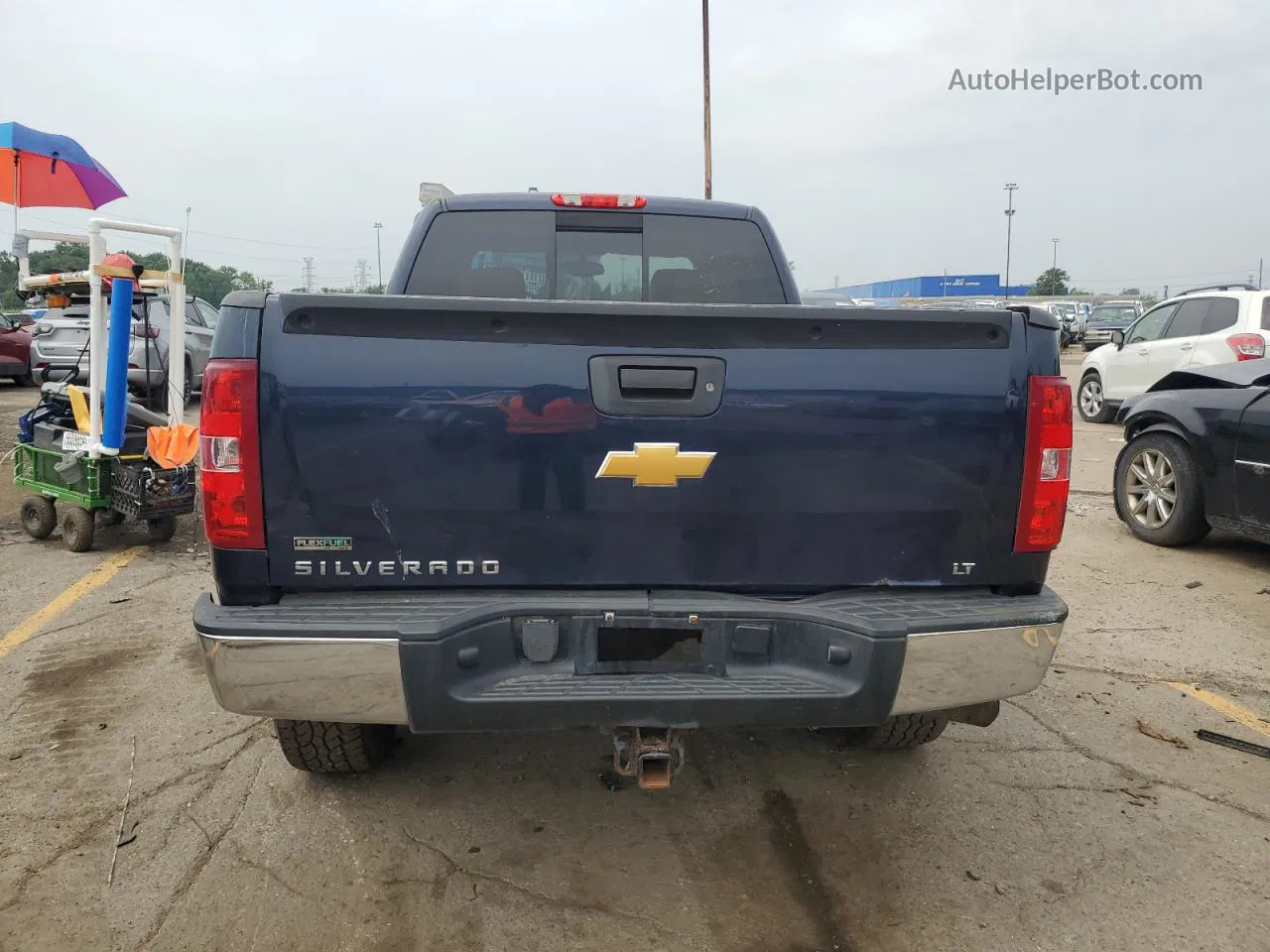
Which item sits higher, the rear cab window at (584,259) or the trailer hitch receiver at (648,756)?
the rear cab window at (584,259)

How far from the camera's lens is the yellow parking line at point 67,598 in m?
4.49

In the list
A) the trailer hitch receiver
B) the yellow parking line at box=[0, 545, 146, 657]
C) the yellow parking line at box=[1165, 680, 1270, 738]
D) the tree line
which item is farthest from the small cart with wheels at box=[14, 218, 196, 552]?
the tree line

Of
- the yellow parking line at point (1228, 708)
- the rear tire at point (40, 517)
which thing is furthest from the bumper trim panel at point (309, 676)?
the rear tire at point (40, 517)

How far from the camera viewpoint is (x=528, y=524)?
7.57 feet

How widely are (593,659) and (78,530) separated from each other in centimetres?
516

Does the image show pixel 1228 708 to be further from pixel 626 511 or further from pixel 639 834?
pixel 626 511

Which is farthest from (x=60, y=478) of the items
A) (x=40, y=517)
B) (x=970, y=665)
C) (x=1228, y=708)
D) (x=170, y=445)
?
(x=1228, y=708)

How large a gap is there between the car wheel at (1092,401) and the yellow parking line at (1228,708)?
32.4 feet

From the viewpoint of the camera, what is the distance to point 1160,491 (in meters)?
6.21

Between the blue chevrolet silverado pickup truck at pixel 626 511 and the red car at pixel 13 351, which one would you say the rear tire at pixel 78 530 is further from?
the red car at pixel 13 351

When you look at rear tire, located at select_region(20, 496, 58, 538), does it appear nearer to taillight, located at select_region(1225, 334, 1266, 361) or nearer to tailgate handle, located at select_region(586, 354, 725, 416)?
tailgate handle, located at select_region(586, 354, 725, 416)

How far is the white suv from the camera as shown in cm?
1014

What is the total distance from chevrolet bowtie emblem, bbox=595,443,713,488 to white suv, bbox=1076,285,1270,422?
30.2 ft

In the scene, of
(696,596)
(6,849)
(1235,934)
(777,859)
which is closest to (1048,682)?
(1235,934)
